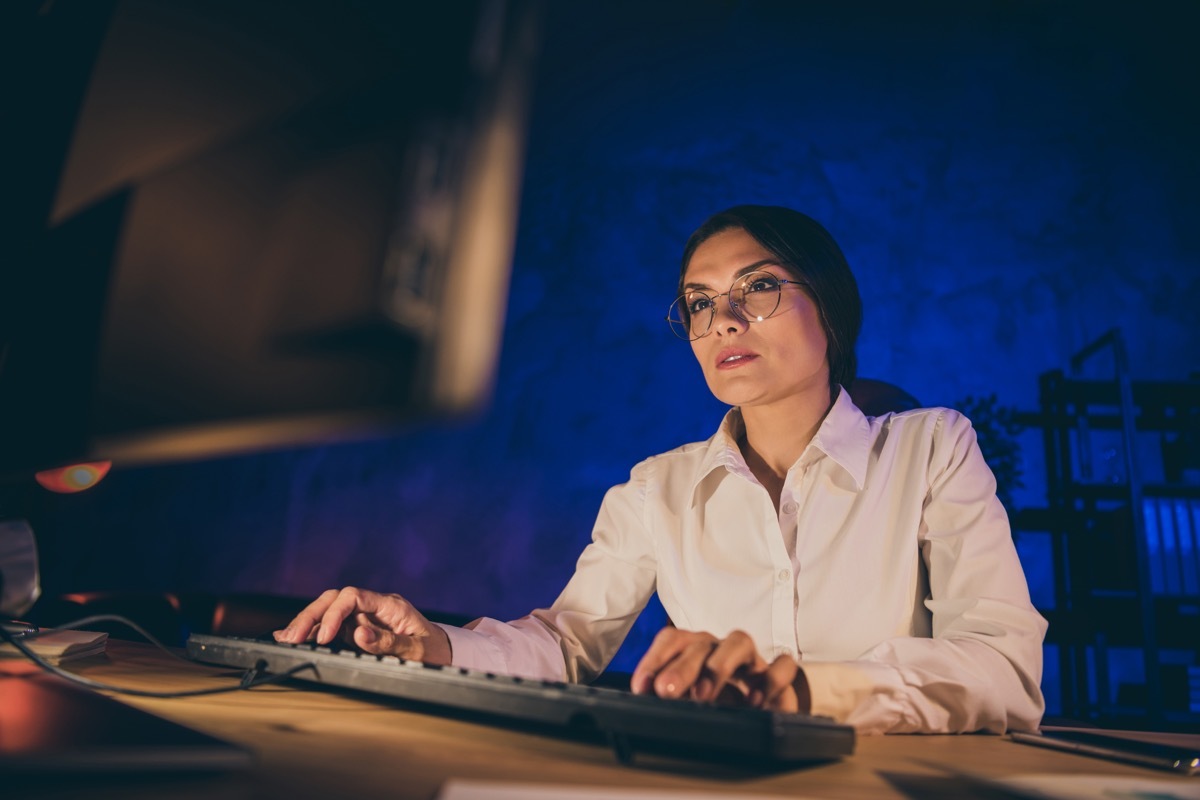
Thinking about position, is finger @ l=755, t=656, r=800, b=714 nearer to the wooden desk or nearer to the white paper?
the wooden desk

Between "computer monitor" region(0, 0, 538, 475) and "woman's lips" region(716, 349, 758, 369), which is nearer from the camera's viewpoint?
"computer monitor" region(0, 0, 538, 475)

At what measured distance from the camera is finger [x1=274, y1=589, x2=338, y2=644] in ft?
2.86

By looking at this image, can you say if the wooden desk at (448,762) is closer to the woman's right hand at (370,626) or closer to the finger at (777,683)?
the finger at (777,683)

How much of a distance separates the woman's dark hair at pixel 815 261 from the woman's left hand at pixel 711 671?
86cm

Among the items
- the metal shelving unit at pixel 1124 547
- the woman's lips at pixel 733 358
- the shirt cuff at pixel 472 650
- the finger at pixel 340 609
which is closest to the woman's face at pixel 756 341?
the woman's lips at pixel 733 358

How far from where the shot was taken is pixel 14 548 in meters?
0.64

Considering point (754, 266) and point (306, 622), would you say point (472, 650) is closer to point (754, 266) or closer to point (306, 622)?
point (306, 622)

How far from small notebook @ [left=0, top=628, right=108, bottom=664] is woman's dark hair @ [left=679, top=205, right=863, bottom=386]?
1.17 m

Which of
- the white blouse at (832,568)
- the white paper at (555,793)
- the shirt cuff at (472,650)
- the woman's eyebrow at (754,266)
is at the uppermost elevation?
the woman's eyebrow at (754,266)

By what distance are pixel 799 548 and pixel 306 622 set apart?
2.46 ft

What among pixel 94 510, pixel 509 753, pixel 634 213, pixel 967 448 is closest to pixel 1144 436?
pixel 634 213

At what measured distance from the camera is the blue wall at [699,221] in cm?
359

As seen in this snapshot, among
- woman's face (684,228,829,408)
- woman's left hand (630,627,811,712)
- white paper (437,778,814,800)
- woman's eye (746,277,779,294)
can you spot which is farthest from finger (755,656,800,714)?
woman's eye (746,277,779,294)

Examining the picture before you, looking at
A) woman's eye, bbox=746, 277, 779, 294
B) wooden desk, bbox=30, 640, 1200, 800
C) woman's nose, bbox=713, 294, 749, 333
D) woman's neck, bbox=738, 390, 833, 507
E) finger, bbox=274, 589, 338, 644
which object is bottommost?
wooden desk, bbox=30, 640, 1200, 800
